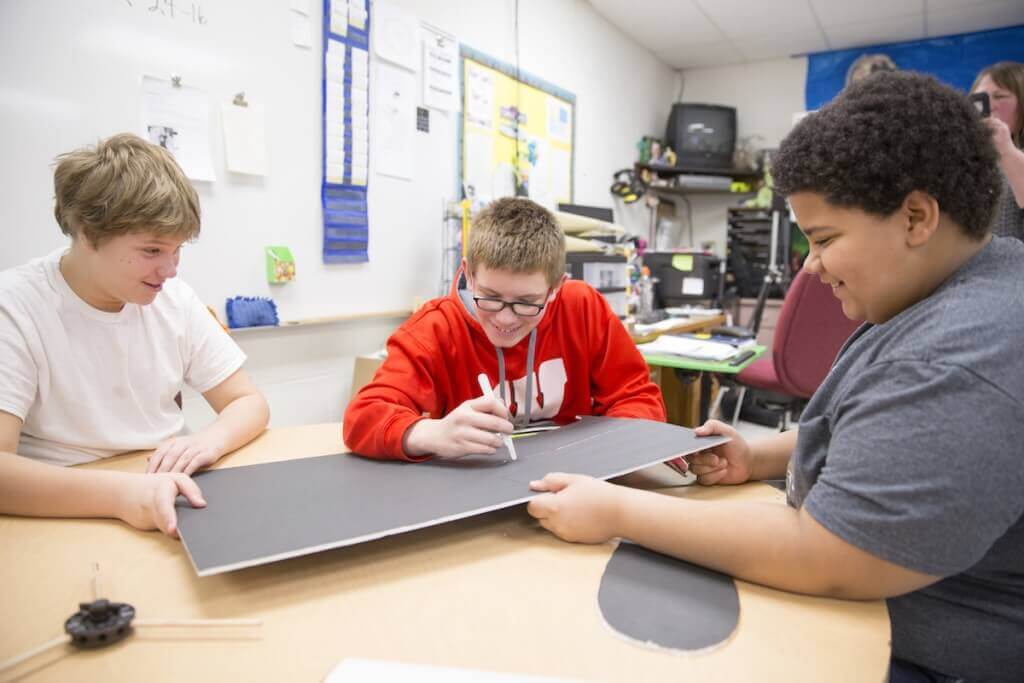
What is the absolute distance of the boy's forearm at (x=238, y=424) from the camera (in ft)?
3.33

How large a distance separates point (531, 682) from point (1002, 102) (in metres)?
2.16

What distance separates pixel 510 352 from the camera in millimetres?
1269

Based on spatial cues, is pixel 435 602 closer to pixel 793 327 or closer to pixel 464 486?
pixel 464 486

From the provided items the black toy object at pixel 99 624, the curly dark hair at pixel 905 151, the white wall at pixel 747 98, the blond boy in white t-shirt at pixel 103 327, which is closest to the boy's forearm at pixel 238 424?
the blond boy in white t-shirt at pixel 103 327

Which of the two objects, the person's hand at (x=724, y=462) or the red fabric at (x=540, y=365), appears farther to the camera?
the red fabric at (x=540, y=365)

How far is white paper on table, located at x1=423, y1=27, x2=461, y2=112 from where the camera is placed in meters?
2.48

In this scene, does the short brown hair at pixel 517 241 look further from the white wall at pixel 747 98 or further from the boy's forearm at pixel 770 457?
the white wall at pixel 747 98

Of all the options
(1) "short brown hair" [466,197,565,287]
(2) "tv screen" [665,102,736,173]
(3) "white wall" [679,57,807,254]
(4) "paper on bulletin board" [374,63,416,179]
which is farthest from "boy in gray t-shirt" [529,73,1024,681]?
A: (3) "white wall" [679,57,807,254]

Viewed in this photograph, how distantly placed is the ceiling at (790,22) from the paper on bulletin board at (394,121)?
6.11 feet

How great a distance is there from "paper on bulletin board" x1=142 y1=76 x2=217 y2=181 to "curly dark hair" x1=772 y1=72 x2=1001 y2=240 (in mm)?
1592

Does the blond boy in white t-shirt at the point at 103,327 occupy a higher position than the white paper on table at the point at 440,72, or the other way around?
the white paper on table at the point at 440,72

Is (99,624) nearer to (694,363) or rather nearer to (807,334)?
(694,363)

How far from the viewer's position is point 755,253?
459 centimetres

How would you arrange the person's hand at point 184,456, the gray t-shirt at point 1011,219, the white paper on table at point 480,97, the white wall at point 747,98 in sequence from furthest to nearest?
the white wall at point 747,98 < the white paper on table at point 480,97 < the gray t-shirt at point 1011,219 < the person's hand at point 184,456
